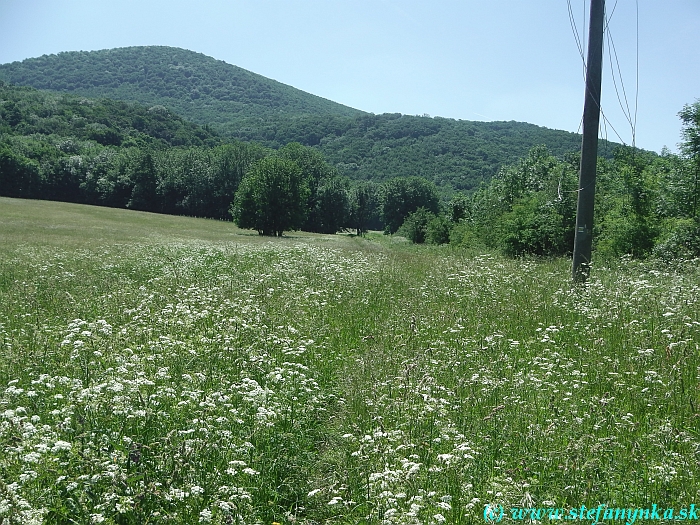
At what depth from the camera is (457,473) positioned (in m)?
4.10

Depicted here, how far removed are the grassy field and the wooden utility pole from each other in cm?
161

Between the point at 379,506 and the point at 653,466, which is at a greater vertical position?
the point at 653,466

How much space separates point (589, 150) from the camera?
11820 mm

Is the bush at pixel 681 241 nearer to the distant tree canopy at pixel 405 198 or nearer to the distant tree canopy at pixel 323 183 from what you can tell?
the distant tree canopy at pixel 323 183

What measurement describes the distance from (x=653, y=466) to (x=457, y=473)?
1.50 meters

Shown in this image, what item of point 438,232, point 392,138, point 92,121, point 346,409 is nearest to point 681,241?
point 346,409

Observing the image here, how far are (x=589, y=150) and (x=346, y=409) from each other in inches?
360

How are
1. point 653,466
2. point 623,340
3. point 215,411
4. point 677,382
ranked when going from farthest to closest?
point 623,340 < point 677,382 < point 215,411 < point 653,466

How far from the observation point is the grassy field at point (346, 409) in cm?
379

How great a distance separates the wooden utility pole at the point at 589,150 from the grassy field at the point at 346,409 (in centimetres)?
161

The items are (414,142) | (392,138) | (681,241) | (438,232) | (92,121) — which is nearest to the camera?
(681,241)

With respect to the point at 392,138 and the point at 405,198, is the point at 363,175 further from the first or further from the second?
the point at 405,198

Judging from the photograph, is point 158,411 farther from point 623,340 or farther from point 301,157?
point 301,157

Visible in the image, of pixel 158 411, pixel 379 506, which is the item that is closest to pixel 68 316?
pixel 158 411
